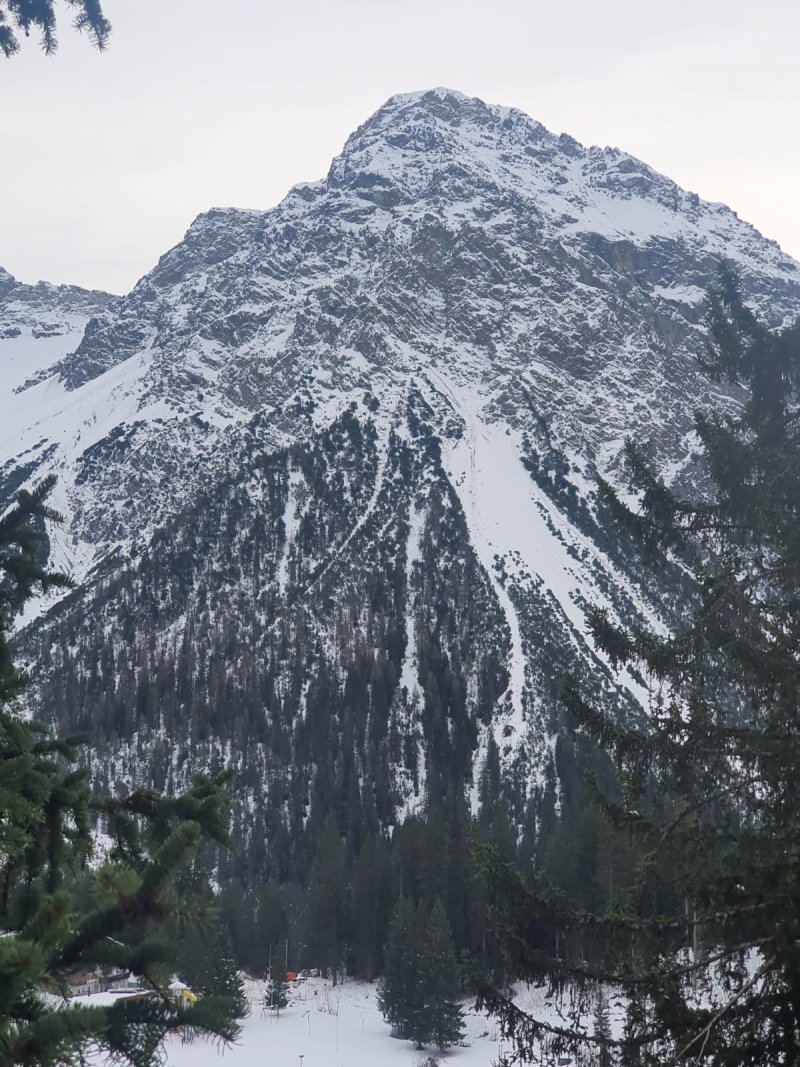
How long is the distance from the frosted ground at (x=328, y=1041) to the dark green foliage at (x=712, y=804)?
1204 inches

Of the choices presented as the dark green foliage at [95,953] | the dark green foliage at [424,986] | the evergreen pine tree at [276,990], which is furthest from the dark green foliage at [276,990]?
the dark green foliage at [95,953]

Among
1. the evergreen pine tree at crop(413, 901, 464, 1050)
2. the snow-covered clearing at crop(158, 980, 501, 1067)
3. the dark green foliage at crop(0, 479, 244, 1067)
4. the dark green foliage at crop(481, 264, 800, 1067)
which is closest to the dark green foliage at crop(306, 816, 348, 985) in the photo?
the snow-covered clearing at crop(158, 980, 501, 1067)

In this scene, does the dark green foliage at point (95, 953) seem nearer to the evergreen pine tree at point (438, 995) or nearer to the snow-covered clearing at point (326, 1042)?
the snow-covered clearing at point (326, 1042)

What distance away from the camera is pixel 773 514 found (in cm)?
1152

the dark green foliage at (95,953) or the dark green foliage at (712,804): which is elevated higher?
the dark green foliage at (712,804)

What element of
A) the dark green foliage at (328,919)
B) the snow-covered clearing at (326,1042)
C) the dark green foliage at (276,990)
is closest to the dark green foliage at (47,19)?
the snow-covered clearing at (326,1042)

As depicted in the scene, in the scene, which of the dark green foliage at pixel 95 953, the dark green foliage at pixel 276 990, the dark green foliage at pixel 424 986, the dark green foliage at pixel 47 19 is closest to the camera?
the dark green foliage at pixel 95 953

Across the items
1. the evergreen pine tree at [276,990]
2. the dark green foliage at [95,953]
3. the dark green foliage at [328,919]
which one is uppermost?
the dark green foliage at [328,919]

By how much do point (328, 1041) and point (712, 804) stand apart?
43.6 metres

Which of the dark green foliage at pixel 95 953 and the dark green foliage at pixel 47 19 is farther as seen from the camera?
the dark green foliage at pixel 47 19

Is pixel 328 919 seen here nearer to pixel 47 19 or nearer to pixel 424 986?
pixel 424 986

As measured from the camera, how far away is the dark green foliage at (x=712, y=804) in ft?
29.7

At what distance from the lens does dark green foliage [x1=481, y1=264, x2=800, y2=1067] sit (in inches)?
357

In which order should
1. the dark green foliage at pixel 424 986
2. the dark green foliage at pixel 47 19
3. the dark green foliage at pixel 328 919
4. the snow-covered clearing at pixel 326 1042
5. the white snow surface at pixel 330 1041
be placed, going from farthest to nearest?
the dark green foliage at pixel 328 919, the dark green foliage at pixel 424 986, the white snow surface at pixel 330 1041, the snow-covered clearing at pixel 326 1042, the dark green foliage at pixel 47 19
